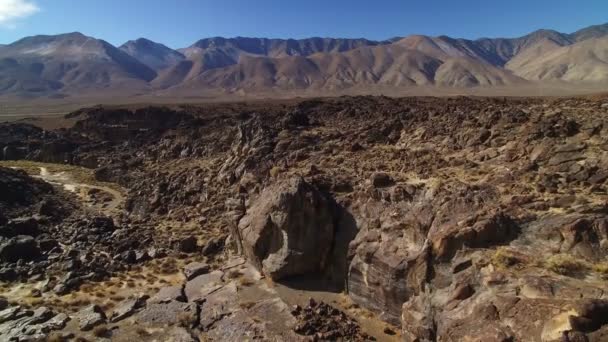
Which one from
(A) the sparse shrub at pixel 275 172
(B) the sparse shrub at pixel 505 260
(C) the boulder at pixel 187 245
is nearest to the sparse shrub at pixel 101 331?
(C) the boulder at pixel 187 245

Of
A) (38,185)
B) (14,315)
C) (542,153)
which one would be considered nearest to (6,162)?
(38,185)

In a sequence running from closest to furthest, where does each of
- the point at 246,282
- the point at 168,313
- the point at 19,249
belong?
1. the point at 168,313
2. the point at 246,282
3. the point at 19,249

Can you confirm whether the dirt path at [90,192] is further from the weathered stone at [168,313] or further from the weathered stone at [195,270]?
the weathered stone at [168,313]

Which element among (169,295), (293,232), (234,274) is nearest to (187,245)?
(234,274)

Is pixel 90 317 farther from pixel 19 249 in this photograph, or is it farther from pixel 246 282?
pixel 19 249

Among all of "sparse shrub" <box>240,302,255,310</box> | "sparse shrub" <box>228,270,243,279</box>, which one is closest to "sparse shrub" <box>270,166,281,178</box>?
"sparse shrub" <box>228,270,243,279</box>

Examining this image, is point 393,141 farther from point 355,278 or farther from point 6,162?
point 6,162

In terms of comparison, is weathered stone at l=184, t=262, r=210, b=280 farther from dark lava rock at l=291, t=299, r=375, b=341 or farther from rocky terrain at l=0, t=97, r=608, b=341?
dark lava rock at l=291, t=299, r=375, b=341
